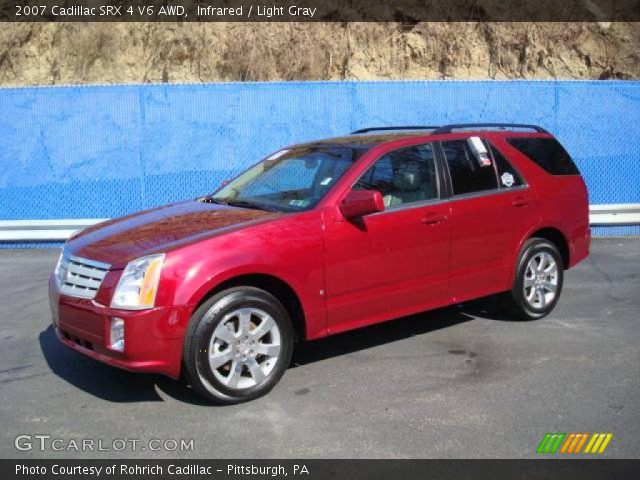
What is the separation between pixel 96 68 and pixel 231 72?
10.2 ft

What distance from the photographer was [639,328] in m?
6.18

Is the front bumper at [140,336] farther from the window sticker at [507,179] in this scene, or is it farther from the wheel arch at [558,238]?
the wheel arch at [558,238]

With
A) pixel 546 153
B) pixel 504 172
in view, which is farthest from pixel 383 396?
pixel 546 153

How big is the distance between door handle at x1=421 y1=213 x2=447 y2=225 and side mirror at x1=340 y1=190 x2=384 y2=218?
1.99ft

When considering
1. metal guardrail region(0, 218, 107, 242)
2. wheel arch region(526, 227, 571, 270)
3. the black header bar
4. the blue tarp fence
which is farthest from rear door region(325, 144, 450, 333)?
the black header bar

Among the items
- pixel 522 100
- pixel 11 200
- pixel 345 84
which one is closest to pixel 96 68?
pixel 11 200

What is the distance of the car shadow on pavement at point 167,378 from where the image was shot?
484 cm

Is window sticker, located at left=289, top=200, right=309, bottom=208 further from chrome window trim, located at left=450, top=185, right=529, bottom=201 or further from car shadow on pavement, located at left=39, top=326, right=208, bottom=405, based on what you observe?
car shadow on pavement, located at left=39, top=326, right=208, bottom=405

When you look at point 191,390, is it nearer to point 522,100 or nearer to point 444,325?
point 444,325

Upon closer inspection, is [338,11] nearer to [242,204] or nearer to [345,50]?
[345,50]

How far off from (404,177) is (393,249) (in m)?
0.66

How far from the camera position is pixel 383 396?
4.69 metres

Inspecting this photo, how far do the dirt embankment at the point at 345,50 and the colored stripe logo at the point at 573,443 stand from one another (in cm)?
1183

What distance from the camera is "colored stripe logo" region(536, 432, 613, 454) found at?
3.90m
